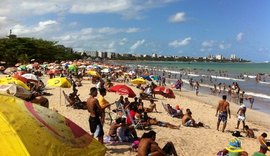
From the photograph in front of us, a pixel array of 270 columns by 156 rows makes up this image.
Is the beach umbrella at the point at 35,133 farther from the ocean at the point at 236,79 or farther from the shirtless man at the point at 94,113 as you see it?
the ocean at the point at 236,79

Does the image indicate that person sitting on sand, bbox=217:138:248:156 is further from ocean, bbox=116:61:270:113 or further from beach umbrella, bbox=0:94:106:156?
ocean, bbox=116:61:270:113

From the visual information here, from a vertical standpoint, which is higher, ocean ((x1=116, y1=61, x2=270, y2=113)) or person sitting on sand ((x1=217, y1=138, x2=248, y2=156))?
person sitting on sand ((x1=217, y1=138, x2=248, y2=156))

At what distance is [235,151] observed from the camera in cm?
869

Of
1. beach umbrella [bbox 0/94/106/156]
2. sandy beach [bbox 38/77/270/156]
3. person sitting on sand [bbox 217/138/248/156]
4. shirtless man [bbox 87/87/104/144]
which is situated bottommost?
sandy beach [bbox 38/77/270/156]

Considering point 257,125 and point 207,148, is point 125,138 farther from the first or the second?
point 257,125

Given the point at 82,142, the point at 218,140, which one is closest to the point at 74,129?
the point at 82,142

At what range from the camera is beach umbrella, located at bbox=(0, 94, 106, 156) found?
422 cm

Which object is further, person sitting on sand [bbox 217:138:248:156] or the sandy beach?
the sandy beach

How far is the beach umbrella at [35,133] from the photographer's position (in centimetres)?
422

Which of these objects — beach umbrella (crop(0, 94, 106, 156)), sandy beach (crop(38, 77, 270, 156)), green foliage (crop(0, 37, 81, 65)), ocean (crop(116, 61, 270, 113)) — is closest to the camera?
beach umbrella (crop(0, 94, 106, 156))

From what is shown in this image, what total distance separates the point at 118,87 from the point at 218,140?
421 centimetres

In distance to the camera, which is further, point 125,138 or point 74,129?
point 125,138

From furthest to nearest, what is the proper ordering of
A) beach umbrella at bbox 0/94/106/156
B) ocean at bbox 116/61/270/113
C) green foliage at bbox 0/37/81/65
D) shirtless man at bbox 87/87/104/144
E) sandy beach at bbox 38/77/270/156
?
green foliage at bbox 0/37/81/65 < ocean at bbox 116/61/270/113 < sandy beach at bbox 38/77/270/156 < shirtless man at bbox 87/87/104/144 < beach umbrella at bbox 0/94/106/156

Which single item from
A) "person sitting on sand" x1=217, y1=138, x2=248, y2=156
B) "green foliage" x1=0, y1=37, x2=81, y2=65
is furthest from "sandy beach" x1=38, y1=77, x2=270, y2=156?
"green foliage" x1=0, y1=37, x2=81, y2=65
